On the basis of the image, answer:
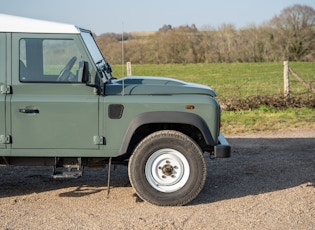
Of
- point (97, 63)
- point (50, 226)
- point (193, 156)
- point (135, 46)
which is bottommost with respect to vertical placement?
point (50, 226)

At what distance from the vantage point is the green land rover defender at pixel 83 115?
20.0ft

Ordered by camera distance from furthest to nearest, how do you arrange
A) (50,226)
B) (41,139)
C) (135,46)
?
(135,46) → (41,139) → (50,226)

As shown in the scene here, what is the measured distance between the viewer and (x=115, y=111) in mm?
6129

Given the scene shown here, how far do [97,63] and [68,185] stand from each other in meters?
1.83

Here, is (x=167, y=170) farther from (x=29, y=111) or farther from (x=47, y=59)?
(x=47, y=59)

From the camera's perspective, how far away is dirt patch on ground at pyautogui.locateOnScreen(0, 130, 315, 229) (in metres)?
5.65

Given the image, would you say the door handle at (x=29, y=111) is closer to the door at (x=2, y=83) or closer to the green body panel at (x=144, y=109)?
the door at (x=2, y=83)

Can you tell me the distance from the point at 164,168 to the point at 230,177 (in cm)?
173

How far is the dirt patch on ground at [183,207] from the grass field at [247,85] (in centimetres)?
280

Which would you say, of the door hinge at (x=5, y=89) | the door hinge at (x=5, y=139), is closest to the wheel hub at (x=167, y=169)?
the door hinge at (x=5, y=139)

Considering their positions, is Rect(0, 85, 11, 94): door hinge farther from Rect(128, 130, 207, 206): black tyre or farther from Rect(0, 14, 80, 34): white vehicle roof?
Rect(128, 130, 207, 206): black tyre

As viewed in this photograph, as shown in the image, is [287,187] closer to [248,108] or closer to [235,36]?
[248,108]

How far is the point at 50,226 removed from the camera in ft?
18.1

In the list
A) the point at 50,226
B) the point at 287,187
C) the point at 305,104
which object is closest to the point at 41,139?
the point at 50,226
